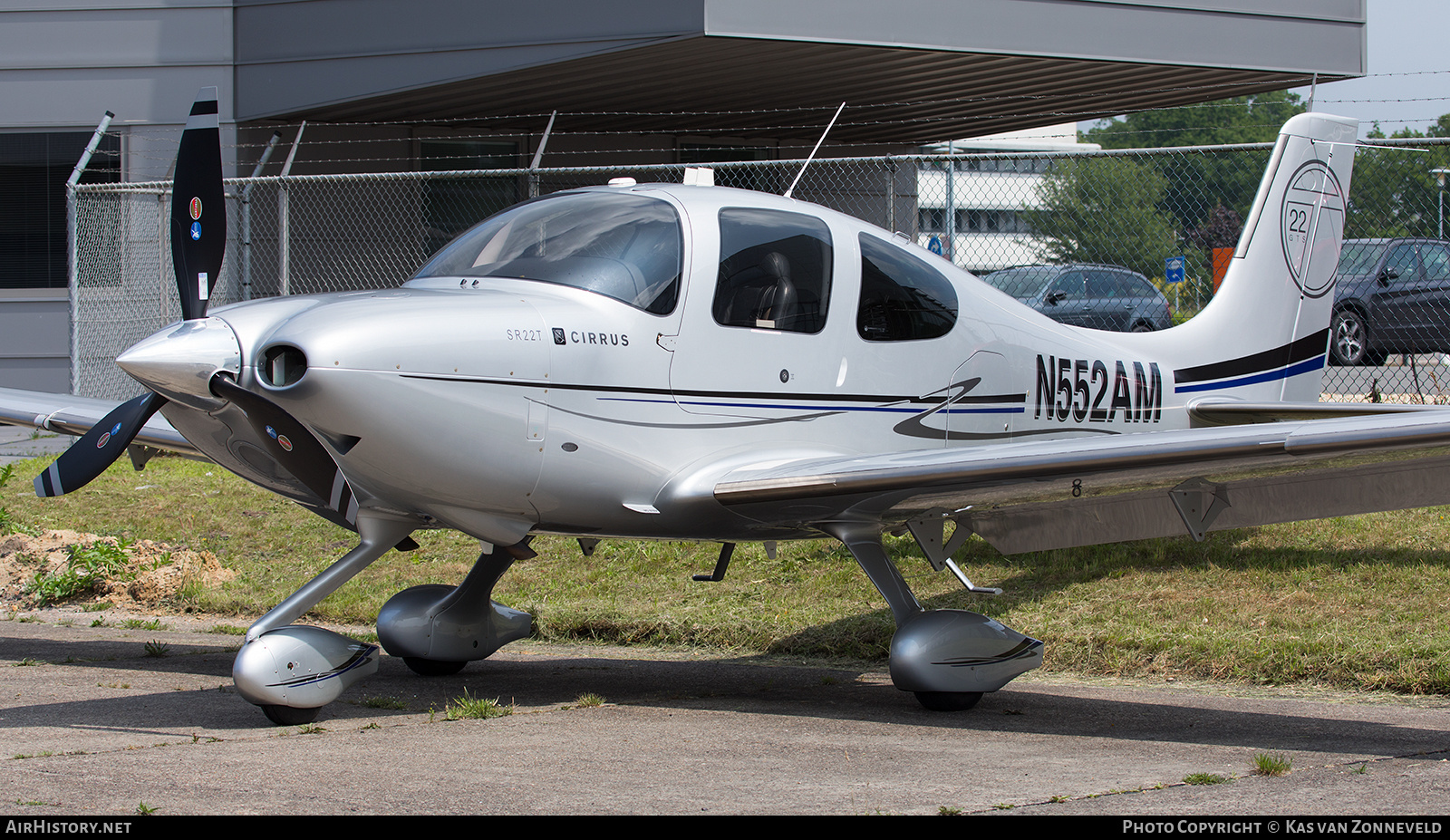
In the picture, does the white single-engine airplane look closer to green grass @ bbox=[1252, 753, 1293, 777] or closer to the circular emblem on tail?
green grass @ bbox=[1252, 753, 1293, 777]

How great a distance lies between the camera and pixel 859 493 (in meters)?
5.70

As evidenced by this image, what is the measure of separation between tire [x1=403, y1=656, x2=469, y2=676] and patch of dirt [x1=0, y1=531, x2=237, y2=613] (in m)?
3.11

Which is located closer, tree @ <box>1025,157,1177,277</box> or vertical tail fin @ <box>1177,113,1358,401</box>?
vertical tail fin @ <box>1177,113,1358,401</box>

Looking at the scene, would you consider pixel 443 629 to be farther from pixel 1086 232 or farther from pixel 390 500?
pixel 1086 232

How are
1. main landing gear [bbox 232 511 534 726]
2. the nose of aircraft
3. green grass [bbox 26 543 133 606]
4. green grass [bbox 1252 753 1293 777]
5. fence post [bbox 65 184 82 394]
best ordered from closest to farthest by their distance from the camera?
green grass [bbox 1252 753 1293 777], the nose of aircraft, main landing gear [bbox 232 511 534 726], green grass [bbox 26 543 133 606], fence post [bbox 65 184 82 394]

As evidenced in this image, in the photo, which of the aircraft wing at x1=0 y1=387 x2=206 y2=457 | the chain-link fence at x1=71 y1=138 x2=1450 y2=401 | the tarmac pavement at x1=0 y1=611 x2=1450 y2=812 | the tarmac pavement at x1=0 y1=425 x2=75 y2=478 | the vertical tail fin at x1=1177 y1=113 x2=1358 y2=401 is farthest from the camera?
the chain-link fence at x1=71 y1=138 x2=1450 y2=401

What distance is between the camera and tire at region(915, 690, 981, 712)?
237 inches

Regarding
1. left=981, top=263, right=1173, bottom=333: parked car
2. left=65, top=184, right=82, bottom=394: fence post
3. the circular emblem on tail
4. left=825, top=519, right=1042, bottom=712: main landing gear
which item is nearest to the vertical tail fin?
the circular emblem on tail

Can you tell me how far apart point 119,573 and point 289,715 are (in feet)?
15.1

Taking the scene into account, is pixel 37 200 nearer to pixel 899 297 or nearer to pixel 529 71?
pixel 529 71

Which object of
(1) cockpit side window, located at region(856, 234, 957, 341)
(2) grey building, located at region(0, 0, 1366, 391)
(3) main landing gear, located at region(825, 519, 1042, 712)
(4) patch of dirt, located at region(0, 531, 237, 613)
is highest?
(2) grey building, located at region(0, 0, 1366, 391)

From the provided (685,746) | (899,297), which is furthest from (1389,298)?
(685,746)

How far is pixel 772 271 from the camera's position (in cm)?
609
